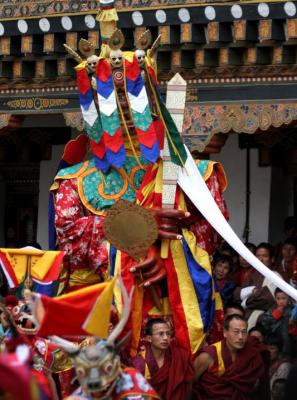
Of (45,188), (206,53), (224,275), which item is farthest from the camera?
(45,188)

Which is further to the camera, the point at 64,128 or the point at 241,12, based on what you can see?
the point at 64,128

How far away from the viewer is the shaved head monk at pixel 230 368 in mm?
9906

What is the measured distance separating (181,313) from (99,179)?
1.07 m

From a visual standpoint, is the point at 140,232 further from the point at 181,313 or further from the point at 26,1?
the point at 26,1

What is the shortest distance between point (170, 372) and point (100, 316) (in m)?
1.73

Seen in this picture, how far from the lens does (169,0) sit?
1288 centimetres

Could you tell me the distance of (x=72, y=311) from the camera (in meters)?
8.02

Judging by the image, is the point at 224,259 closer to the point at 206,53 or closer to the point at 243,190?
the point at 206,53

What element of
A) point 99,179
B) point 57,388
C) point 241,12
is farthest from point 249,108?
point 57,388

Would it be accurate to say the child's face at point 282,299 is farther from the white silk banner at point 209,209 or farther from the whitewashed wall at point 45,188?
the whitewashed wall at point 45,188

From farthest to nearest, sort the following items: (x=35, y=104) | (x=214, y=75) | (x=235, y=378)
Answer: (x=35, y=104)
(x=214, y=75)
(x=235, y=378)

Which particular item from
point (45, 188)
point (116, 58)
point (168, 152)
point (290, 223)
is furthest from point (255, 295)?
point (45, 188)

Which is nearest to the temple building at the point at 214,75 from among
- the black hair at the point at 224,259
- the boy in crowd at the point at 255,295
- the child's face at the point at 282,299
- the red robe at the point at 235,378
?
the black hair at the point at 224,259

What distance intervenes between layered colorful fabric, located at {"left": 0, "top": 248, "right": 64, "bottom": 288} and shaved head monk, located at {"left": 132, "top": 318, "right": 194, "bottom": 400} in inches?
29.5
